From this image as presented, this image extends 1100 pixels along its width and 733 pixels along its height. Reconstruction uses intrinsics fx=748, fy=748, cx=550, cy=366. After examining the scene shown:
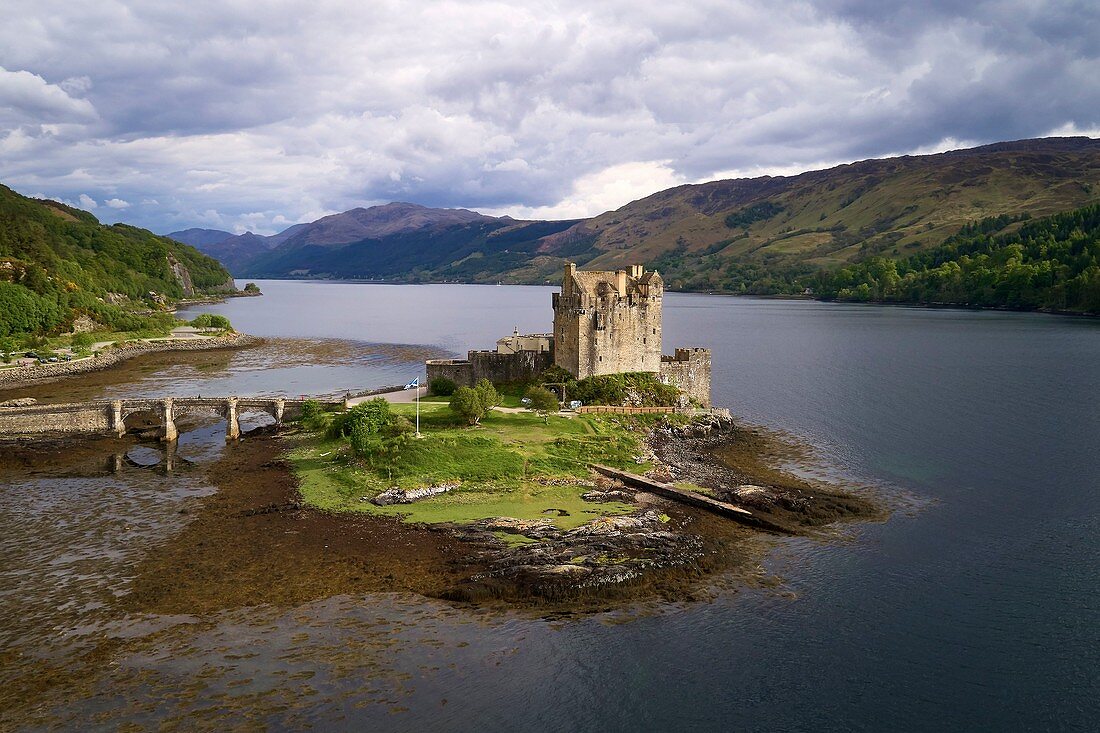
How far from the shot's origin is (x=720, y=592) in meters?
33.3

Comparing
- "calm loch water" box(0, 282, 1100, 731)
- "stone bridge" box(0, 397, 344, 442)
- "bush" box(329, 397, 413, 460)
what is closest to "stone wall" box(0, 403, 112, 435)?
"stone bridge" box(0, 397, 344, 442)

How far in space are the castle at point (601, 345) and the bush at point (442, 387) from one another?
1.11 metres

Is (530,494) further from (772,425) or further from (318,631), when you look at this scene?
(772,425)

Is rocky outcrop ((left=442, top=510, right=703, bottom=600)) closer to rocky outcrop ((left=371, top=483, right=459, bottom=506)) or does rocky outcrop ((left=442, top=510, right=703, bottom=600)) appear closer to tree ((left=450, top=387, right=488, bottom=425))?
rocky outcrop ((left=371, top=483, right=459, bottom=506))

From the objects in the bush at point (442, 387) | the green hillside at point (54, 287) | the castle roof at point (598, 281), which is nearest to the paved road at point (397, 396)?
the bush at point (442, 387)

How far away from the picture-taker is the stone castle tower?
63.8 metres

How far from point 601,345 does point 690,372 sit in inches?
386

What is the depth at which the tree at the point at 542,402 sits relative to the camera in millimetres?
59778

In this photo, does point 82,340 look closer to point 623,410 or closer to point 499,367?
point 499,367

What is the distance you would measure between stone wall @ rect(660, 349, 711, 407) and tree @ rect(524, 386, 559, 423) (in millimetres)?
12575

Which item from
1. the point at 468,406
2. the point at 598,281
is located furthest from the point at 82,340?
the point at 598,281

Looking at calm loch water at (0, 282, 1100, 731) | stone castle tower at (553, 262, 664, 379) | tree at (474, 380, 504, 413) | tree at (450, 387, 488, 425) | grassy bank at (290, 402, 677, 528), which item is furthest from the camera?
stone castle tower at (553, 262, 664, 379)

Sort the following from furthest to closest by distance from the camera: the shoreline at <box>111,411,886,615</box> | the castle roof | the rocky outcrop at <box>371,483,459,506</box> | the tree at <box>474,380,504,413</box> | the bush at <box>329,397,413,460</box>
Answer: the castle roof
the tree at <box>474,380,504,413</box>
the bush at <box>329,397,413,460</box>
the rocky outcrop at <box>371,483,459,506</box>
the shoreline at <box>111,411,886,615</box>

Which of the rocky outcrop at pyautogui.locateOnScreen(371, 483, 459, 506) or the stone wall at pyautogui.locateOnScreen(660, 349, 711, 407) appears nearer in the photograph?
the rocky outcrop at pyautogui.locateOnScreen(371, 483, 459, 506)
